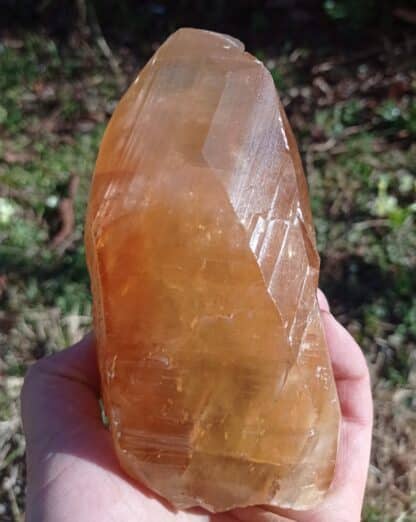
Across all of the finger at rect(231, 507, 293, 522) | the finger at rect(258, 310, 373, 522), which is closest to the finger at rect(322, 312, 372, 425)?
the finger at rect(258, 310, 373, 522)

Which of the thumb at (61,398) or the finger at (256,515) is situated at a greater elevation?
the thumb at (61,398)

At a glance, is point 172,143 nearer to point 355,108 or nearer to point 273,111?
point 273,111

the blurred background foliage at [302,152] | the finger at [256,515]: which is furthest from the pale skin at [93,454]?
the blurred background foliage at [302,152]

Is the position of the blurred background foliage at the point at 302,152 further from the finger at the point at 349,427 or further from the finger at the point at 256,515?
the finger at the point at 256,515

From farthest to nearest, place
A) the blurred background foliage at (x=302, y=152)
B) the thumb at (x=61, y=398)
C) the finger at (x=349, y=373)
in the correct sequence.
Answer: the blurred background foliage at (x=302, y=152), the finger at (x=349, y=373), the thumb at (x=61, y=398)

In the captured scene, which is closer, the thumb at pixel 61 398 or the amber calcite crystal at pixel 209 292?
the amber calcite crystal at pixel 209 292

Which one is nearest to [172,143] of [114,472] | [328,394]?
[328,394]
